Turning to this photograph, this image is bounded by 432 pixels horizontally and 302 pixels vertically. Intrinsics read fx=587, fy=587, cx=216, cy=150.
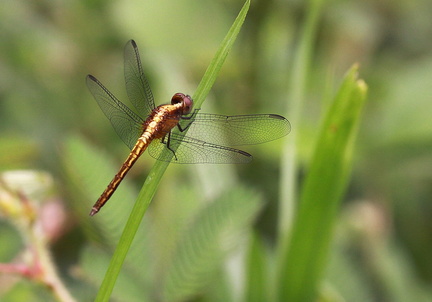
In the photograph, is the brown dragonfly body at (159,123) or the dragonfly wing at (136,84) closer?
the brown dragonfly body at (159,123)

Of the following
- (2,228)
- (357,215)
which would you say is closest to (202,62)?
(357,215)

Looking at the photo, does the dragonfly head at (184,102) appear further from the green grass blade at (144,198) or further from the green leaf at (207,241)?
the green grass blade at (144,198)

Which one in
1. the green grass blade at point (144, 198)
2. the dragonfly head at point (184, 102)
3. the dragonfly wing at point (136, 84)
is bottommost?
the green grass blade at point (144, 198)

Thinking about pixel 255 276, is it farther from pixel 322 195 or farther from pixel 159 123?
pixel 159 123

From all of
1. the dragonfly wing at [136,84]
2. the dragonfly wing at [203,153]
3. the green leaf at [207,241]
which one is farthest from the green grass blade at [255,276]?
the dragonfly wing at [136,84]

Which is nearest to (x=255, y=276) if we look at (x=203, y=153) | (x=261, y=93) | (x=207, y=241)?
(x=207, y=241)

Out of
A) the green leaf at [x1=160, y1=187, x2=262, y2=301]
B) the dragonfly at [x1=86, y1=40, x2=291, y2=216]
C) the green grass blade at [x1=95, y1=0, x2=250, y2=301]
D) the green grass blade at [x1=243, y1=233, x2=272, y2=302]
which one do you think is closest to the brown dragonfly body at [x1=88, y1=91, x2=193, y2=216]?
the dragonfly at [x1=86, y1=40, x2=291, y2=216]
